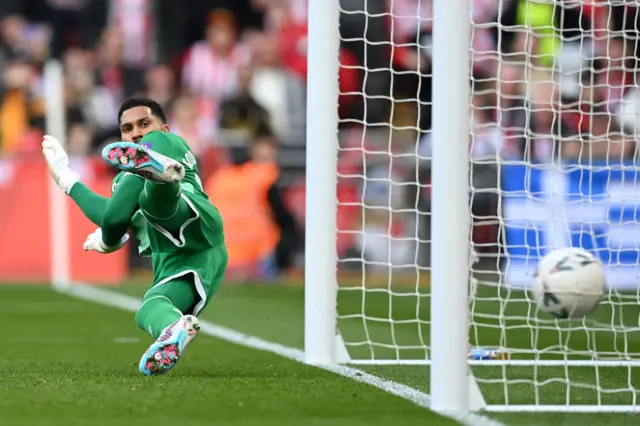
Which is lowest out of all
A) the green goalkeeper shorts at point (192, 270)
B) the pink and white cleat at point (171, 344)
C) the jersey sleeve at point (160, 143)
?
the pink and white cleat at point (171, 344)

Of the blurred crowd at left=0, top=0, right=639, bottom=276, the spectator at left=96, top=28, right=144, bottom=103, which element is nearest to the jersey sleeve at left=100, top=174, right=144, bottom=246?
the blurred crowd at left=0, top=0, right=639, bottom=276

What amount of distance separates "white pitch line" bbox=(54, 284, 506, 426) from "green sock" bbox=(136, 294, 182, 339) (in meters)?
0.88

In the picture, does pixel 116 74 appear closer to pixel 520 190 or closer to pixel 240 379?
pixel 520 190

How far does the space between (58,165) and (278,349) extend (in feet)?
6.55

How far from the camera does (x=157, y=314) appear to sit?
5.99 meters

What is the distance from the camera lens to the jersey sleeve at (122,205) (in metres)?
6.05

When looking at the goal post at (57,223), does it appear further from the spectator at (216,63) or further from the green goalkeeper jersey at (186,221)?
the green goalkeeper jersey at (186,221)

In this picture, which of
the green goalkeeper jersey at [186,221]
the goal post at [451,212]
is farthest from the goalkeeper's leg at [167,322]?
the goal post at [451,212]

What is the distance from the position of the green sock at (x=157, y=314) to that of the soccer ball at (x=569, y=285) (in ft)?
6.05

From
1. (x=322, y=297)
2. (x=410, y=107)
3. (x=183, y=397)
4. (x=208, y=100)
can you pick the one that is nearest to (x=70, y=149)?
(x=208, y=100)

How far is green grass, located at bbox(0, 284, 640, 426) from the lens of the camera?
4754 millimetres

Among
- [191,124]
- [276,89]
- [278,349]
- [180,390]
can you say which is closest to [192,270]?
[180,390]

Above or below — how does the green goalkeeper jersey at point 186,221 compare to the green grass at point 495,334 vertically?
above

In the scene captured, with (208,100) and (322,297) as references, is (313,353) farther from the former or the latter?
(208,100)
